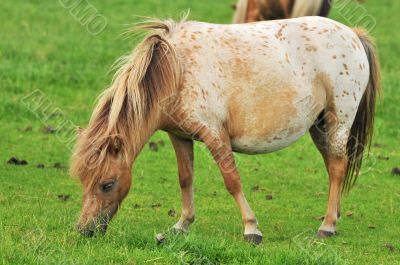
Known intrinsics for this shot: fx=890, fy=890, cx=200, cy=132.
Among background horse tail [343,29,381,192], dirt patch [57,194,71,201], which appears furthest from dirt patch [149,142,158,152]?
background horse tail [343,29,381,192]

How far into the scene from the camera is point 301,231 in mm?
8727

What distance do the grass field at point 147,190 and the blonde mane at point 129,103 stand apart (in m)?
0.66

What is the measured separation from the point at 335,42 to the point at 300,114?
2.81ft

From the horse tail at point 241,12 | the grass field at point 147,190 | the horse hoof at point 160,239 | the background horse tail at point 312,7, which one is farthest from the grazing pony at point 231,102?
the horse tail at point 241,12

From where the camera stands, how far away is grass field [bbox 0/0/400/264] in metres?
6.94

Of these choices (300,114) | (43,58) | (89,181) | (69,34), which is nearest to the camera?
(89,181)

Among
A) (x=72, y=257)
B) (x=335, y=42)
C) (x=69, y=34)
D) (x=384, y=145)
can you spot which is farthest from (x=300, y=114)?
(x=69, y=34)

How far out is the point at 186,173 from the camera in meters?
8.52

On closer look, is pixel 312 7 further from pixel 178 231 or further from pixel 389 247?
pixel 178 231

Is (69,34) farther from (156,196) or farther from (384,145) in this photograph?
(156,196)

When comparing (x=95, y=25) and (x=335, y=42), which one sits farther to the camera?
(x=95, y=25)

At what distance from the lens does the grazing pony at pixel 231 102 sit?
7574 millimetres

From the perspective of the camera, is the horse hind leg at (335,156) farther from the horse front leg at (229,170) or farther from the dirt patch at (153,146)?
the dirt patch at (153,146)

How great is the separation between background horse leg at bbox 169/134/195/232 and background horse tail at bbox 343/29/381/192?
1.76m
